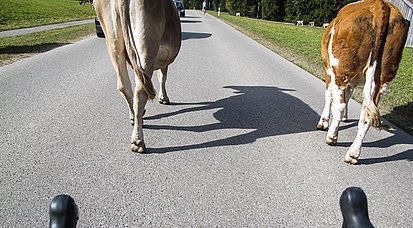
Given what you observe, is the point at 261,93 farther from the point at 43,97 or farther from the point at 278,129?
the point at 43,97

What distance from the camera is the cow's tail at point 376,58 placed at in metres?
3.62

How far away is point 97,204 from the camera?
2.92 m

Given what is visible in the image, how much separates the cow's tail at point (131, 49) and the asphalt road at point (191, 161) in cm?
85

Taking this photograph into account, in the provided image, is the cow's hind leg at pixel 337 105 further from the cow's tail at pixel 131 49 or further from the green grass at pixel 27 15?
the green grass at pixel 27 15

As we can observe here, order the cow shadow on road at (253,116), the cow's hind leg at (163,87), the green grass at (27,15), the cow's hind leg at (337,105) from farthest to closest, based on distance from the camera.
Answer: the green grass at (27,15), the cow's hind leg at (163,87), the cow shadow on road at (253,116), the cow's hind leg at (337,105)

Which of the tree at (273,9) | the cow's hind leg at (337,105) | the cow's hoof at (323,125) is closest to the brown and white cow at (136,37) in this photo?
the cow's hind leg at (337,105)

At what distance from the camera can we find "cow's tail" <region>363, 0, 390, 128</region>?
362 cm

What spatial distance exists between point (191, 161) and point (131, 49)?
145 centimetres

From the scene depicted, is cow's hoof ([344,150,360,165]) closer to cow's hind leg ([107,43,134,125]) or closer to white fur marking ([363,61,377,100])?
white fur marking ([363,61,377,100])

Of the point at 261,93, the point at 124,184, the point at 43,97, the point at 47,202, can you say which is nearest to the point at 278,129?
the point at 261,93

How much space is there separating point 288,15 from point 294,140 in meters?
39.8

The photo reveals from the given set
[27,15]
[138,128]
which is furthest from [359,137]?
[27,15]

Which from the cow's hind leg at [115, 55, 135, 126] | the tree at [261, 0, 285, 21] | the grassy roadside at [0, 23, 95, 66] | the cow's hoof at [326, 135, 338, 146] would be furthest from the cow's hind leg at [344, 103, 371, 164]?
the tree at [261, 0, 285, 21]

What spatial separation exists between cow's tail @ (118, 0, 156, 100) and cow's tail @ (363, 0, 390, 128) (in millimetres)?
2498
